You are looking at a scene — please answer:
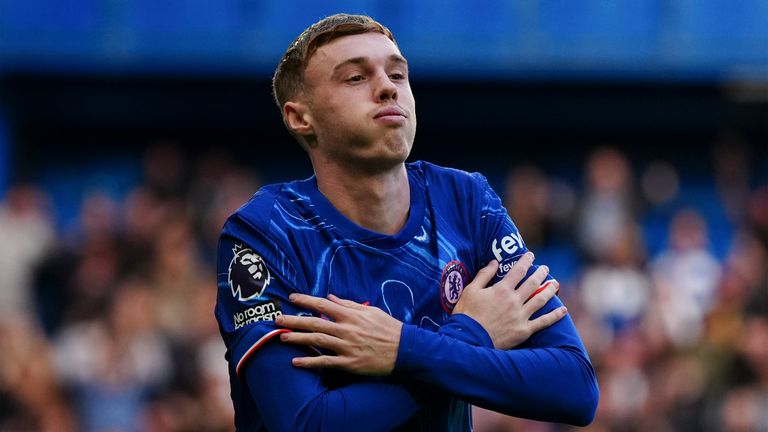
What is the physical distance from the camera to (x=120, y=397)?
414 inches

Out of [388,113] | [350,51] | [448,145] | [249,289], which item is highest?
[448,145]

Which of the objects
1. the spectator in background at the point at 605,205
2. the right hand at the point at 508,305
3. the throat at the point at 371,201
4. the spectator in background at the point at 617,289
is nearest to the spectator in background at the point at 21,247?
the spectator in background at the point at 617,289

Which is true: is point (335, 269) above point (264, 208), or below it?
below

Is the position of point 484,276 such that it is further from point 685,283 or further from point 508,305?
point 685,283

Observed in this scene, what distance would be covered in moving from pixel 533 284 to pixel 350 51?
87 cm

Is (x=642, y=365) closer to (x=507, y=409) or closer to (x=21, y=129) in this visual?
(x=507, y=409)

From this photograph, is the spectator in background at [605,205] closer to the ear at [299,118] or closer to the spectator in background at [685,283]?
the spectator in background at [685,283]

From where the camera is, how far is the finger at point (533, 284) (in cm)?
407

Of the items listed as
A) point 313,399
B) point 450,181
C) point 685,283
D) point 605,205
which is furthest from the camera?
point 605,205

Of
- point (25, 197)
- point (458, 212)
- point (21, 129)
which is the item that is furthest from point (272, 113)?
point (458, 212)

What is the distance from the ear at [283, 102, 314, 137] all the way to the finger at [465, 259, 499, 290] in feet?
2.15

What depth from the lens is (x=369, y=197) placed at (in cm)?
412

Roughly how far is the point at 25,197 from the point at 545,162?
274 inches

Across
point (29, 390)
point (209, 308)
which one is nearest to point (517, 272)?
point (29, 390)
